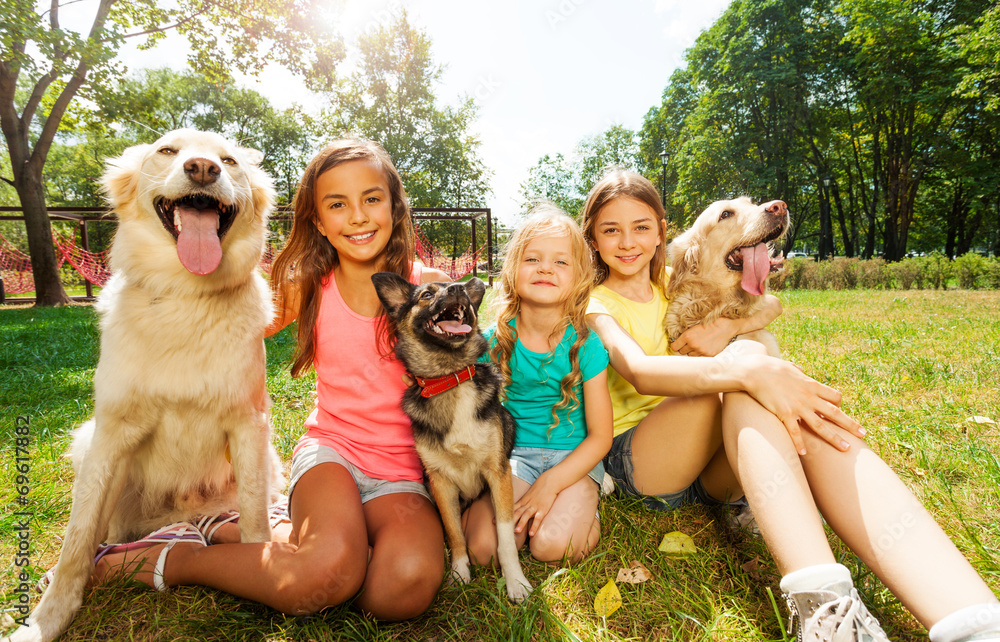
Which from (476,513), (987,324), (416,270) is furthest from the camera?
(987,324)

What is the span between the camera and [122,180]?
2.13 m

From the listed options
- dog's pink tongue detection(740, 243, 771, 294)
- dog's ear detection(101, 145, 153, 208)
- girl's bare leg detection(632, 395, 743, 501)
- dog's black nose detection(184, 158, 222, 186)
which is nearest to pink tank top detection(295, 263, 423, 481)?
dog's black nose detection(184, 158, 222, 186)

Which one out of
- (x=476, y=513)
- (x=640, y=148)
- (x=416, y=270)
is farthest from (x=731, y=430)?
(x=640, y=148)

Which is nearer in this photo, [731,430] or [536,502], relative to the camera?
[731,430]

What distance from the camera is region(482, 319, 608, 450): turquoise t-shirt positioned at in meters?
2.51

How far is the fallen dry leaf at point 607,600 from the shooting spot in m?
1.90

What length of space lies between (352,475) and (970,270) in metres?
20.4

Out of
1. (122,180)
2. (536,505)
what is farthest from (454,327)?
(122,180)

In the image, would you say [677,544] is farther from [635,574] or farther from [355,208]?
[355,208]

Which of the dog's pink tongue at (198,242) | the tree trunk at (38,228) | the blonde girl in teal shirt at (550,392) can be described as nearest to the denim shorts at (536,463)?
the blonde girl in teal shirt at (550,392)

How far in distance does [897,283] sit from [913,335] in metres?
11.7

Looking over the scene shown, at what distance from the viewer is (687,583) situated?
2.05 metres

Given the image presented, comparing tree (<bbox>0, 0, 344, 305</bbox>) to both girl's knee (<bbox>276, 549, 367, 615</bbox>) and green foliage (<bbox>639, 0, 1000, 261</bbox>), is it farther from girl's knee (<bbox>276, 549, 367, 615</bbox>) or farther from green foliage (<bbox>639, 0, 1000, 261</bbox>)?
green foliage (<bbox>639, 0, 1000, 261</bbox>)

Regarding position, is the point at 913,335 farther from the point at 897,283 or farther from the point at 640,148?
the point at 640,148
